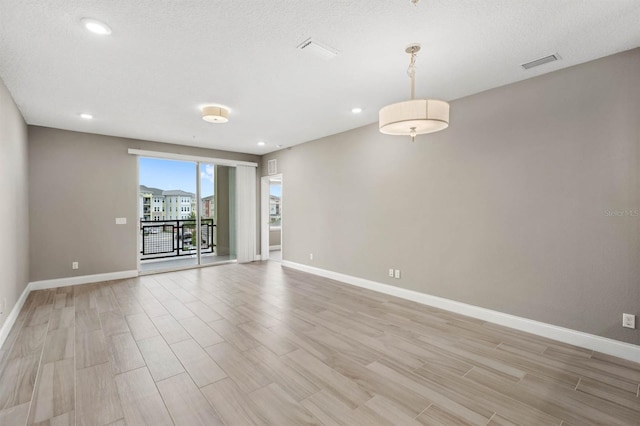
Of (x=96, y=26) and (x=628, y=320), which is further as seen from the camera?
(x=628, y=320)

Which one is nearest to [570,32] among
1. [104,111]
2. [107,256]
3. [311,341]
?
[311,341]

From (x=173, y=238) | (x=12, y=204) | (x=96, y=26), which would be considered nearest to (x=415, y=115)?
(x=96, y=26)

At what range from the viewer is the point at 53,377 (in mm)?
2350

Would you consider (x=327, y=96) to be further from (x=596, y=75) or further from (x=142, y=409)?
(x=142, y=409)

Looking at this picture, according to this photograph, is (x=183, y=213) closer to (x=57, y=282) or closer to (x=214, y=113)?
(x=57, y=282)

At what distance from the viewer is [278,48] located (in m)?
2.54

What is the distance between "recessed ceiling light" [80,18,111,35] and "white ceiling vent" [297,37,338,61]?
148 centimetres

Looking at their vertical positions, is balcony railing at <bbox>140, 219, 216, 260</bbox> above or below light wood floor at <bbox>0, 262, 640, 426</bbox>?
above

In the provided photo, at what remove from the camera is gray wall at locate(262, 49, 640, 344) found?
2676 mm

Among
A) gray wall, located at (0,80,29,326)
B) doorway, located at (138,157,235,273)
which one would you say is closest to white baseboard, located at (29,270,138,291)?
gray wall, located at (0,80,29,326)

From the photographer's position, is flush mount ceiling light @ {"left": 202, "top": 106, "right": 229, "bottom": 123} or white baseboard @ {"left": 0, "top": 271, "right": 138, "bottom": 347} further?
flush mount ceiling light @ {"left": 202, "top": 106, "right": 229, "bottom": 123}

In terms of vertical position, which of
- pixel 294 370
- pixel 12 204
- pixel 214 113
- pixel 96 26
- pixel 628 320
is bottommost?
pixel 294 370

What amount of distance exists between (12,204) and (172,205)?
Answer: 3.41 meters

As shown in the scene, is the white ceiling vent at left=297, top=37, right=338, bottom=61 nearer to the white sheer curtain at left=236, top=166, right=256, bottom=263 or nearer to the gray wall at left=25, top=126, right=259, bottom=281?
the gray wall at left=25, top=126, right=259, bottom=281
